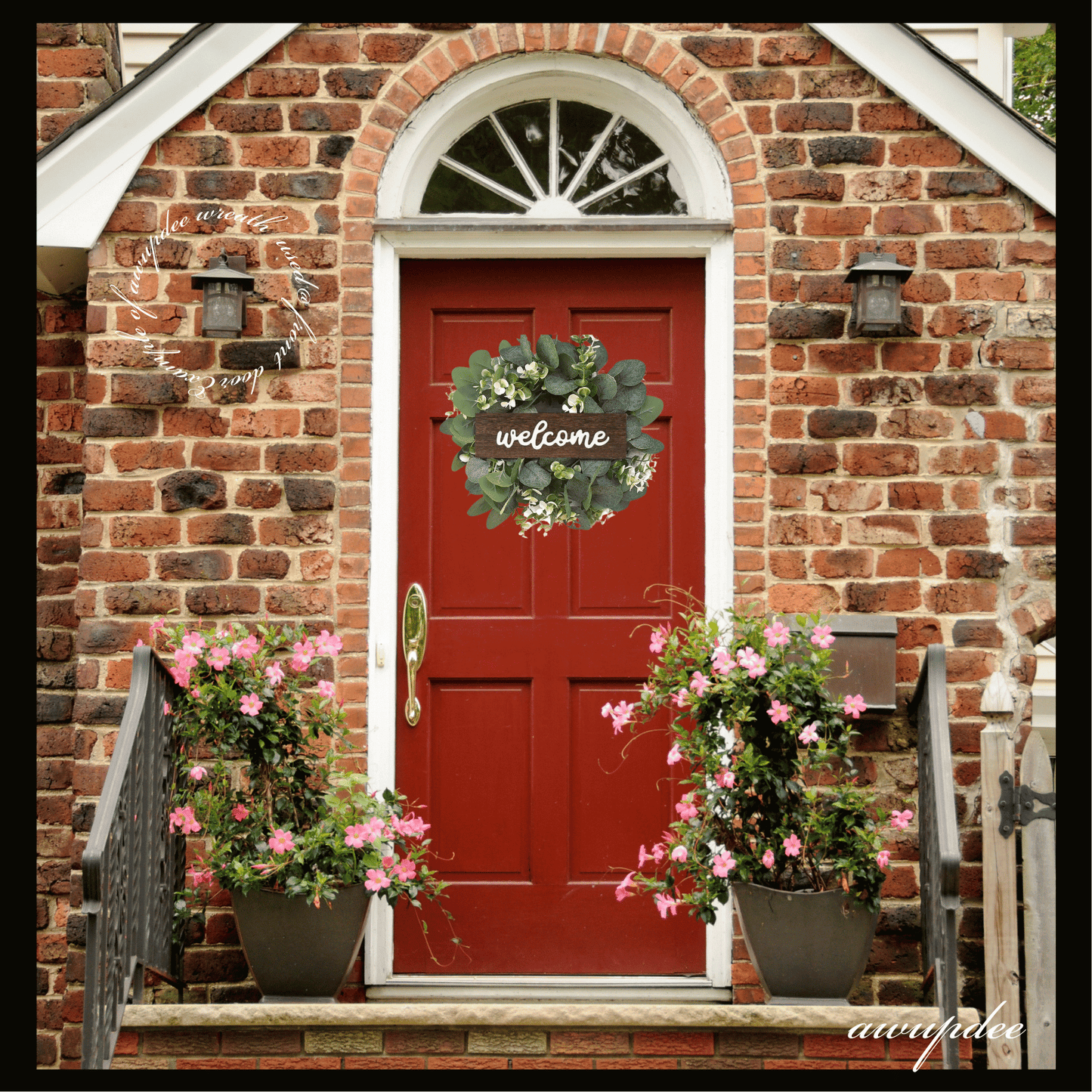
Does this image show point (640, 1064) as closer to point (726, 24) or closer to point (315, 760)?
point (315, 760)

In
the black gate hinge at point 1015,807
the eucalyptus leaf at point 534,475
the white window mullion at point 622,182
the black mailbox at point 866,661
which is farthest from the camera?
the white window mullion at point 622,182

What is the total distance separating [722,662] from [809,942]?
79 cm

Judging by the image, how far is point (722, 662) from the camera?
3305mm

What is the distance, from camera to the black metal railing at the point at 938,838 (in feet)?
9.97

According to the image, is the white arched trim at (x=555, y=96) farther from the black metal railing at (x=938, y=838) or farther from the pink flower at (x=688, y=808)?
the pink flower at (x=688, y=808)

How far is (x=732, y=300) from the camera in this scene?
385 centimetres

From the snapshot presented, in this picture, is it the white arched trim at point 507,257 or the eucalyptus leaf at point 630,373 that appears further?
the eucalyptus leaf at point 630,373

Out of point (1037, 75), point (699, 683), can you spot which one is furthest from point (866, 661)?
point (1037, 75)

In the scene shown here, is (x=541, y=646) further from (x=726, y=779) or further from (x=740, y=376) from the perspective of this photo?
(x=740, y=376)

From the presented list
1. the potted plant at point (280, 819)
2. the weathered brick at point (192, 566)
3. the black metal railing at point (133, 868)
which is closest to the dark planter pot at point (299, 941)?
the potted plant at point (280, 819)

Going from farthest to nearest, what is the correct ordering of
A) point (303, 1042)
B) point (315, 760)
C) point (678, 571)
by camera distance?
point (678, 571), point (315, 760), point (303, 1042)

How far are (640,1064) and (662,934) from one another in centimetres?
66

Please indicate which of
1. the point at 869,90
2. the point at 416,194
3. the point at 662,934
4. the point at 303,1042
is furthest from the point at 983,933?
the point at 416,194

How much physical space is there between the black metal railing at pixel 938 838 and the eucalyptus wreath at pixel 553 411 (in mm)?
1124
